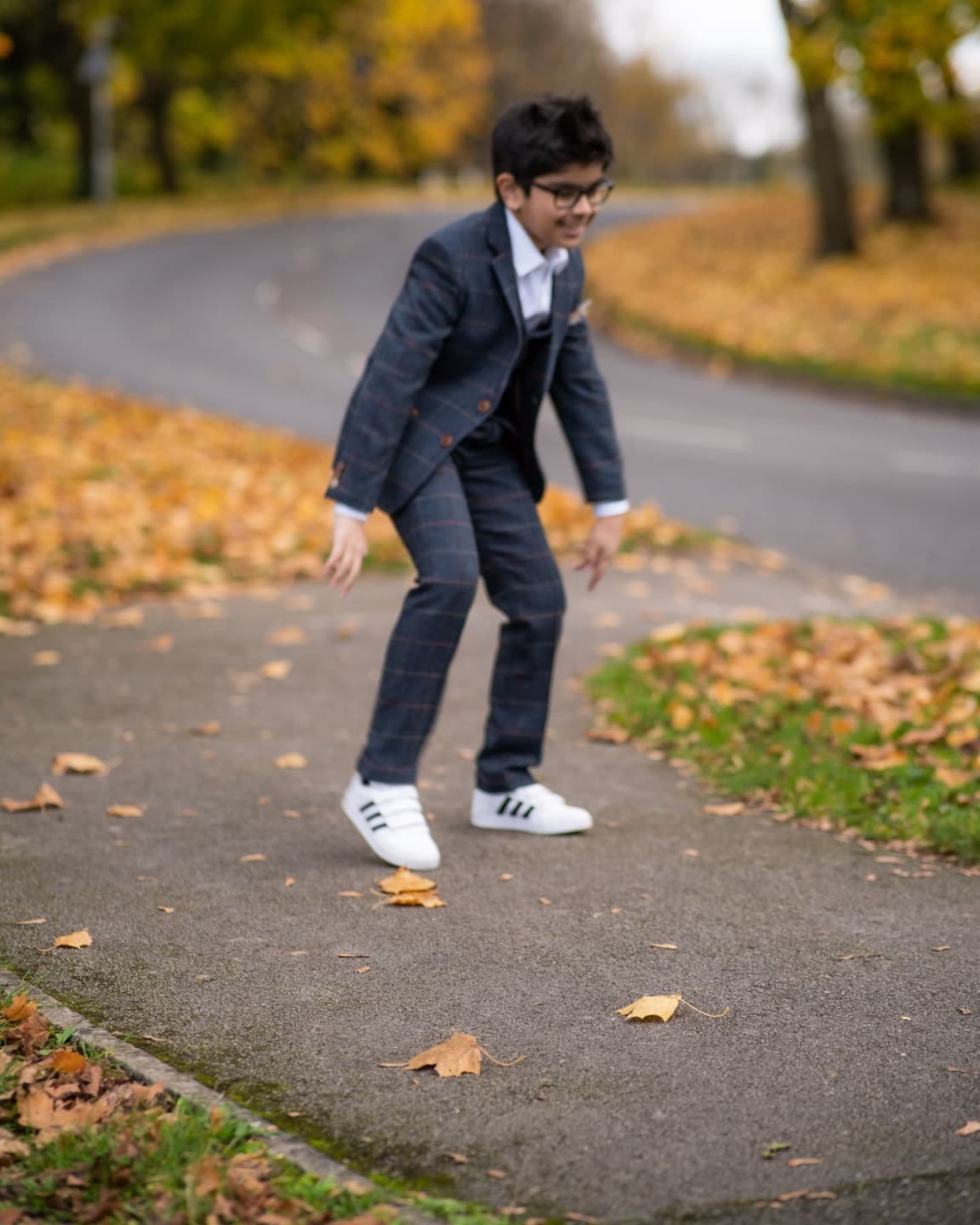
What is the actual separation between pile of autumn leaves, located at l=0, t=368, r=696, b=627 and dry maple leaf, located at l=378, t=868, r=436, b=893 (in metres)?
3.82

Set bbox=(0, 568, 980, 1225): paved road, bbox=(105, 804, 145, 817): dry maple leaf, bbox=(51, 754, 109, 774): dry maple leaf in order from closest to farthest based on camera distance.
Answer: bbox=(0, 568, 980, 1225): paved road → bbox=(105, 804, 145, 817): dry maple leaf → bbox=(51, 754, 109, 774): dry maple leaf

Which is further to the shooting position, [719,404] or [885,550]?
[719,404]

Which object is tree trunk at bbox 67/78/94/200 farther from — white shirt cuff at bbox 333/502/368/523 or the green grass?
white shirt cuff at bbox 333/502/368/523

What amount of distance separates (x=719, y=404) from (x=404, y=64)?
3850 cm

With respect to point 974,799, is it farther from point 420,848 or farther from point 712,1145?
point 712,1145

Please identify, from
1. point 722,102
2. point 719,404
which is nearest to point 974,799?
point 719,404

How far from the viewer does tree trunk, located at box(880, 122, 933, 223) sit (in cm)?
2692

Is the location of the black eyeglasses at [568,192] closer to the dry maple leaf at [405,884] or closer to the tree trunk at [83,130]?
the dry maple leaf at [405,884]

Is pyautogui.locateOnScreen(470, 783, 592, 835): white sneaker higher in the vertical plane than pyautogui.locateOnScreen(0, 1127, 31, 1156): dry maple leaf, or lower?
lower

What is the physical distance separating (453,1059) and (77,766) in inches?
95.1

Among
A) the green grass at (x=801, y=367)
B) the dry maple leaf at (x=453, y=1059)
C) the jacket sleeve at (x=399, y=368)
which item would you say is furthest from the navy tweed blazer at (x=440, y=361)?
the green grass at (x=801, y=367)

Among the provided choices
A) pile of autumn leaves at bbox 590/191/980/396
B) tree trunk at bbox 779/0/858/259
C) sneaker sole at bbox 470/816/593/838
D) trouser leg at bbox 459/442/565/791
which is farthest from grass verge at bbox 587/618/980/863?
tree trunk at bbox 779/0/858/259

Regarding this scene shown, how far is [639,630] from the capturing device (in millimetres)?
7422

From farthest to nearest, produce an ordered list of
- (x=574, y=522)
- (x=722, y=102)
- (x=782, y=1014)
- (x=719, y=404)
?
(x=722, y=102), (x=719, y=404), (x=574, y=522), (x=782, y=1014)
